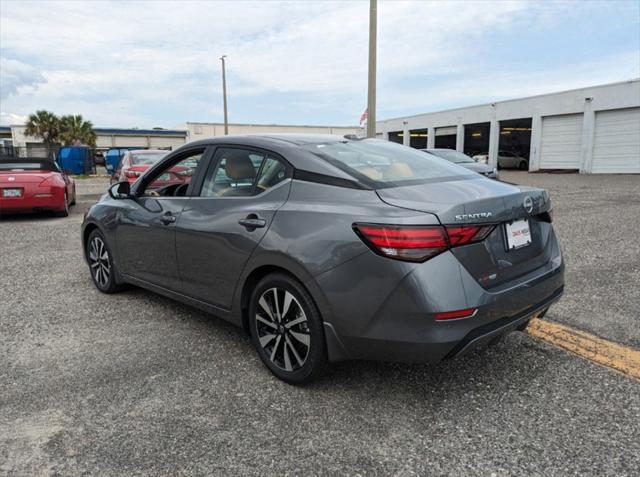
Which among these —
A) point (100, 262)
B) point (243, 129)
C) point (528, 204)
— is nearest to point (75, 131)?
point (243, 129)

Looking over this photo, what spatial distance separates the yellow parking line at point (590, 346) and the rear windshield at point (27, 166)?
404 inches

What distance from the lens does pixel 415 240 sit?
2420 millimetres

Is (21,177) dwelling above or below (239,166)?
below

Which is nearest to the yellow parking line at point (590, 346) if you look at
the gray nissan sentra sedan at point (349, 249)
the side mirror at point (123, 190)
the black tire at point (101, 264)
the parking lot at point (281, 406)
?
the parking lot at point (281, 406)

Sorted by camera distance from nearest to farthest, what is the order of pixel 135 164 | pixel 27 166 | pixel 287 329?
pixel 287 329, pixel 27 166, pixel 135 164

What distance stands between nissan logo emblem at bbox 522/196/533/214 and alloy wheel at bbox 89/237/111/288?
3739 mm

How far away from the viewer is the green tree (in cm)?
4806

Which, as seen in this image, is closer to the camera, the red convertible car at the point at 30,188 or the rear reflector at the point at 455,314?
the rear reflector at the point at 455,314

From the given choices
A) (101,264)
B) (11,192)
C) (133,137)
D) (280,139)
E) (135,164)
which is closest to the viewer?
(280,139)

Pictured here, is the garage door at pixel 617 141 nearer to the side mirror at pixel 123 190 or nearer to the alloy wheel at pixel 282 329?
the side mirror at pixel 123 190

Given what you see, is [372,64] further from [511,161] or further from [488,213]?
[511,161]

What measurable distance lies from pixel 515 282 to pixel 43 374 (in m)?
2.95

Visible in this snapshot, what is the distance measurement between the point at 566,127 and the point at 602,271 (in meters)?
24.1

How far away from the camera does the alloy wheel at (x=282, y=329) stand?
9.54 feet
